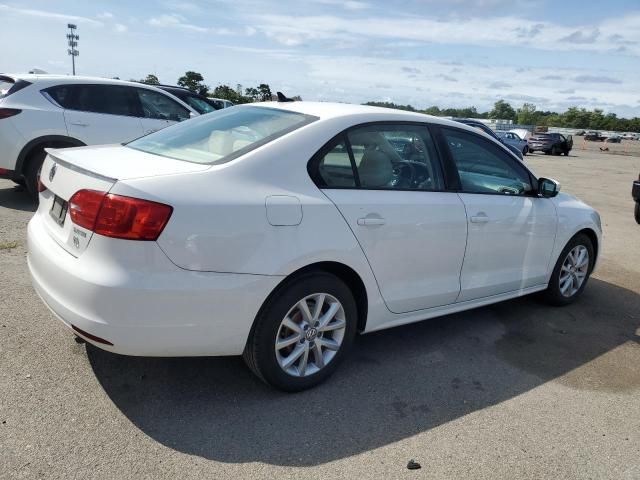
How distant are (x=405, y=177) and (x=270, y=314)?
53.9 inches

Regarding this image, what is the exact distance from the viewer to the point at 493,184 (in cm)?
443

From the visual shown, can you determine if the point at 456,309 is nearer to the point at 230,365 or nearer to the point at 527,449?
the point at 527,449

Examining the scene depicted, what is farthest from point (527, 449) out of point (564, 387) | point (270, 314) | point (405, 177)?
point (405, 177)

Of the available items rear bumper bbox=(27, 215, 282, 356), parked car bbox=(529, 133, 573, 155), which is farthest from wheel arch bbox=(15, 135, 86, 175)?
parked car bbox=(529, 133, 573, 155)

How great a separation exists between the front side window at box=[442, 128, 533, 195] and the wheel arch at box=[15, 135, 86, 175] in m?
5.44

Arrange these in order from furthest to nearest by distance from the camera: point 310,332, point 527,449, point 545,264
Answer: point 545,264 → point 310,332 → point 527,449

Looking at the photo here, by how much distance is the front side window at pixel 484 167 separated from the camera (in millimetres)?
4094

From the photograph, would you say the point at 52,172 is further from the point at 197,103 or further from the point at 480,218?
the point at 197,103

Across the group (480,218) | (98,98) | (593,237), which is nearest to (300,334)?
(480,218)

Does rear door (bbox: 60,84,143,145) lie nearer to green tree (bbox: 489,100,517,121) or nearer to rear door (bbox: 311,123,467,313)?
rear door (bbox: 311,123,467,313)

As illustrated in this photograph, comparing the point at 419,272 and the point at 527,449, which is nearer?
the point at 527,449

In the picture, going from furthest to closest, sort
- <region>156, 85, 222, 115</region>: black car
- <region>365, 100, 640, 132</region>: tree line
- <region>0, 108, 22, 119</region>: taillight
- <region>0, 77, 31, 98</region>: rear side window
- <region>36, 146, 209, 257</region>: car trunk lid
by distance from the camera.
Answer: <region>365, 100, 640, 132</region>: tree line → <region>156, 85, 222, 115</region>: black car → <region>0, 77, 31, 98</region>: rear side window → <region>0, 108, 22, 119</region>: taillight → <region>36, 146, 209, 257</region>: car trunk lid

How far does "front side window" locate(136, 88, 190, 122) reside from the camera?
833 cm

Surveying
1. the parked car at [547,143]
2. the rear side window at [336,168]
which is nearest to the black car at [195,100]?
the rear side window at [336,168]
